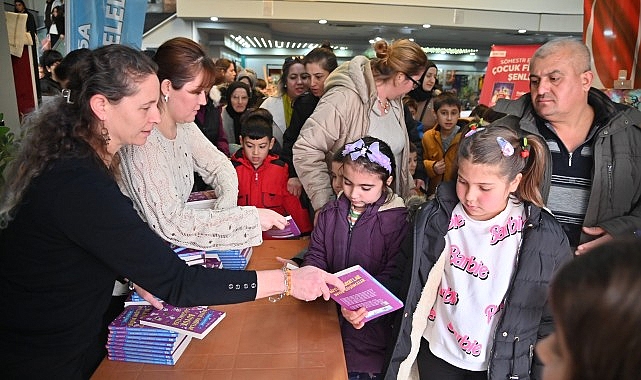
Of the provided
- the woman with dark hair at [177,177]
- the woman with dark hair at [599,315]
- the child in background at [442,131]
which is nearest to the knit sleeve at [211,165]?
the woman with dark hair at [177,177]

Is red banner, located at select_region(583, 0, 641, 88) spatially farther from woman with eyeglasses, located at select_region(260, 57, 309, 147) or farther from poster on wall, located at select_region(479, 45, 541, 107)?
poster on wall, located at select_region(479, 45, 541, 107)

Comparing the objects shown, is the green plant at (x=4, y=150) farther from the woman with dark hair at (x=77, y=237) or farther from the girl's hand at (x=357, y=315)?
the girl's hand at (x=357, y=315)

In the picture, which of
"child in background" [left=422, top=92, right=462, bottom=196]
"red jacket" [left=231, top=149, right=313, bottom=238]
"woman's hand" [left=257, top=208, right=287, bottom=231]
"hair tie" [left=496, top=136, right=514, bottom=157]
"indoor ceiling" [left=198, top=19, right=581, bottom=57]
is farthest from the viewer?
"indoor ceiling" [left=198, top=19, right=581, bottom=57]

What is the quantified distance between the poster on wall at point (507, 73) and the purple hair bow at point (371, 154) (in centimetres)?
381

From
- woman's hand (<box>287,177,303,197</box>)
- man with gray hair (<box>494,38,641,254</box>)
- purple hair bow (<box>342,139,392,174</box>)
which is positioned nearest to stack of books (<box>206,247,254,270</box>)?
purple hair bow (<box>342,139,392,174</box>)

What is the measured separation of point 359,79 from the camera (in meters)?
2.29

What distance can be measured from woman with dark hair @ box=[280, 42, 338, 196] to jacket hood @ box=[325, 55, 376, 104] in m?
0.18

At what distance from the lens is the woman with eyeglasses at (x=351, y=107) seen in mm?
2252

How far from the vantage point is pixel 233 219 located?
1.64 metres

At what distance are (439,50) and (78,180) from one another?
45.6 feet

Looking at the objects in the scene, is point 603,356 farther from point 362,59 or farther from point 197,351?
point 362,59

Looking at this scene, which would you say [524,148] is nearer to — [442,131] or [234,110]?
[442,131]

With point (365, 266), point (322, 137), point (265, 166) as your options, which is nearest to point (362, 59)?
point (322, 137)

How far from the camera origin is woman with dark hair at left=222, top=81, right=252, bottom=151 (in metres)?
4.34
